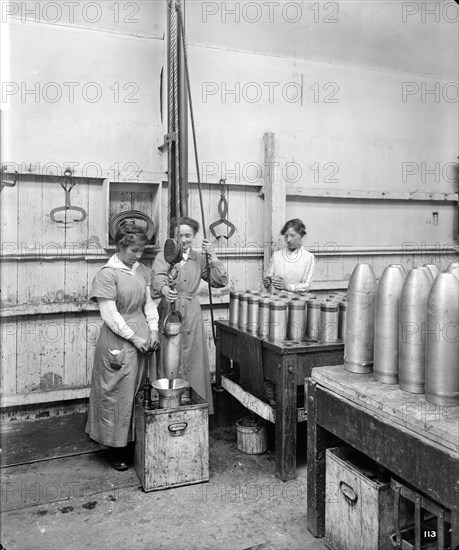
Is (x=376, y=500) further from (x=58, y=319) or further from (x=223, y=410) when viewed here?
(x=58, y=319)

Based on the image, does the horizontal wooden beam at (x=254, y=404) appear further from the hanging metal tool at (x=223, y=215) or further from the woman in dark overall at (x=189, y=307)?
the hanging metal tool at (x=223, y=215)

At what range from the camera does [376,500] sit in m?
Answer: 1.69

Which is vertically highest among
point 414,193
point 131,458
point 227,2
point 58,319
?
point 227,2

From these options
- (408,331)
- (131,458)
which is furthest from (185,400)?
(408,331)

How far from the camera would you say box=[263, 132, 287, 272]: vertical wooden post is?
414 cm

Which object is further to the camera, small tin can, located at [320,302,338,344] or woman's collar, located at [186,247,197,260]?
woman's collar, located at [186,247,197,260]

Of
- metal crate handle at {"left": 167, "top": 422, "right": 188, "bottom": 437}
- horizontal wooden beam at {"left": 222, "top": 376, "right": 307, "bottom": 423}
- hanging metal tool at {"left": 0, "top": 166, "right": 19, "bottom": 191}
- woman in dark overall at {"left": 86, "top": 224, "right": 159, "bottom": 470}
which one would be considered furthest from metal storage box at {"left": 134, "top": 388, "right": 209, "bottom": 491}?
hanging metal tool at {"left": 0, "top": 166, "right": 19, "bottom": 191}

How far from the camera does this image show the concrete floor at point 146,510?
220 cm

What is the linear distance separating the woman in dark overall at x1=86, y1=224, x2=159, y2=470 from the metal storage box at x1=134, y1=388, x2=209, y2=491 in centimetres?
19

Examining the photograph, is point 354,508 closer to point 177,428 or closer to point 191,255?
point 177,428

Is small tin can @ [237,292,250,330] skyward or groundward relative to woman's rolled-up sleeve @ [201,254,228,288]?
groundward

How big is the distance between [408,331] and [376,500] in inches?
23.2

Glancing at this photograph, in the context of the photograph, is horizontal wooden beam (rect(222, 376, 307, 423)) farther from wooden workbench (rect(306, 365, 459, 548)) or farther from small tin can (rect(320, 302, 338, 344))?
wooden workbench (rect(306, 365, 459, 548))

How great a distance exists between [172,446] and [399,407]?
1474 mm
